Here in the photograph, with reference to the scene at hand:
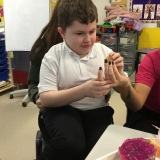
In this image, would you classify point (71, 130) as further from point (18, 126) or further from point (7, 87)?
point (7, 87)

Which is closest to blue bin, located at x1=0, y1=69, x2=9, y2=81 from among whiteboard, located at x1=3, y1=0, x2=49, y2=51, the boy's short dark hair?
whiteboard, located at x1=3, y1=0, x2=49, y2=51

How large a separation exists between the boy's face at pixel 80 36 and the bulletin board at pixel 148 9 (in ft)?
10.6

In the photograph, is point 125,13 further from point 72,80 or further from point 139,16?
point 72,80

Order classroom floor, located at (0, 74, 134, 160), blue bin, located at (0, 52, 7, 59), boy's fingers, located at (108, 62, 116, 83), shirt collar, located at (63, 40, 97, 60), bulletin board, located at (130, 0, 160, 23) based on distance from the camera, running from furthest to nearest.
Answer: bulletin board, located at (130, 0, 160, 23)
blue bin, located at (0, 52, 7, 59)
classroom floor, located at (0, 74, 134, 160)
shirt collar, located at (63, 40, 97, 60)
boy's fingers, located at (108, 62, 116, 83)

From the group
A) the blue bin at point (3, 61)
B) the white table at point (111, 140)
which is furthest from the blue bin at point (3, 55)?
the white table at point (111, 140)

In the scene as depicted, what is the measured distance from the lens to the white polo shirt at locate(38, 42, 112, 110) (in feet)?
3.34

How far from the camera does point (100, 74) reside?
82 cm

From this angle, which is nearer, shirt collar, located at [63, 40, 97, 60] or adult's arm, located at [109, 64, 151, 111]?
adult's arm, located at [109, 64, 151, 111]

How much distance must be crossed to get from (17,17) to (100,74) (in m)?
2.16

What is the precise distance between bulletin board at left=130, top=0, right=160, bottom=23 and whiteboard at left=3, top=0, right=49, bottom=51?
1982mm

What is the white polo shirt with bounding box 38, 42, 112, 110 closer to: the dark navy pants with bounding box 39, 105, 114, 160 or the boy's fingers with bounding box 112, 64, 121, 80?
the dark navy pants with bounding box 39, 105, 114, 160

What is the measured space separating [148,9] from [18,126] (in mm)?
2891

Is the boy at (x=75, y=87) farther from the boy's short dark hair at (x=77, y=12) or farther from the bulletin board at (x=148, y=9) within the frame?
the bulletin board at (x=148, y=9)

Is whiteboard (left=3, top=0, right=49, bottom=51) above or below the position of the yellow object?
above
